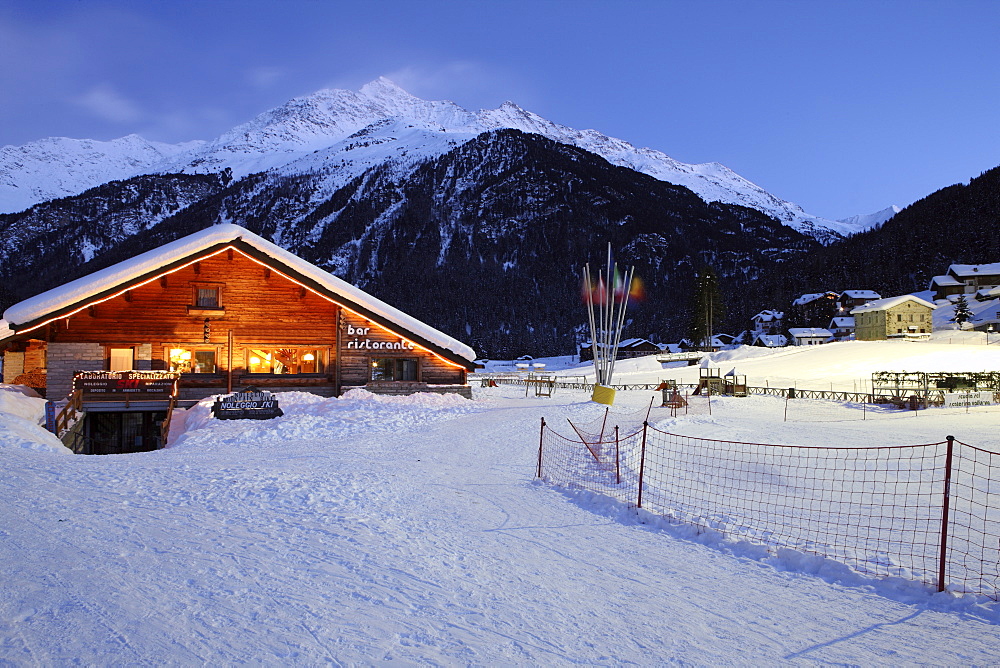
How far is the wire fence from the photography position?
796cm

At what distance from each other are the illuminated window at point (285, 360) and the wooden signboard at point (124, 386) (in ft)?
17.0

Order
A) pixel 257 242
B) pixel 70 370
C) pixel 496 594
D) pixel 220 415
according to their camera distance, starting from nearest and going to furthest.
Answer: pixel 496 594, pixel 220 415, pixel 70 370, pixel 257 242

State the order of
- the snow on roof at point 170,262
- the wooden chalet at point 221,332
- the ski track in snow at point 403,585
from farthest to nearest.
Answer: the wooden chalet at point 221,332
the snow on roof at point 170,262
the ski track in snow at point 403,585

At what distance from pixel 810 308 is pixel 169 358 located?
119 m

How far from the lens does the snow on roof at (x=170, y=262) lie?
78.1 ft

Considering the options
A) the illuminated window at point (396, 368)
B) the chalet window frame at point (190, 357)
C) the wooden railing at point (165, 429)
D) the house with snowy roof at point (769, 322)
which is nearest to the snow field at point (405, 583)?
the wooden railing at point (165, 429)

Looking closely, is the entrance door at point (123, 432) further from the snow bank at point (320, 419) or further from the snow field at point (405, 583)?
the snow field at point (405, 583)

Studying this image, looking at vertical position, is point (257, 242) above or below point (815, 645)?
above

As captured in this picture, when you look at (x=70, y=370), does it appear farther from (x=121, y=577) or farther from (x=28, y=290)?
(x=28, y=290)

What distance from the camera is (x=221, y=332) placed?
2681cm

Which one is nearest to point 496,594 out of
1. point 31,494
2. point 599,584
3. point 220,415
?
point 599,584

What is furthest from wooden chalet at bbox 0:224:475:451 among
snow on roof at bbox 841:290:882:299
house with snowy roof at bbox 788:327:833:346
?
snow on roof at bbox 841:290:882:299

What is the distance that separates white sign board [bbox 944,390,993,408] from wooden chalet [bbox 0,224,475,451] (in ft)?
84.5

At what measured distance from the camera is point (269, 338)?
2753cm
